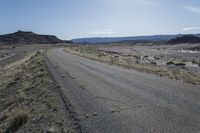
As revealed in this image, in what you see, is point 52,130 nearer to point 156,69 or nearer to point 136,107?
point 136,107

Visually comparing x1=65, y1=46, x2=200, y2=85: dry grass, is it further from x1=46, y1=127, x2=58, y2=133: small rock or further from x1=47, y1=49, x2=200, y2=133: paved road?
x1=46, y1=127, x2=58, y2=133: small rock

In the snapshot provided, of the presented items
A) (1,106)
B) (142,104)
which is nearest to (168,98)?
(142,104)

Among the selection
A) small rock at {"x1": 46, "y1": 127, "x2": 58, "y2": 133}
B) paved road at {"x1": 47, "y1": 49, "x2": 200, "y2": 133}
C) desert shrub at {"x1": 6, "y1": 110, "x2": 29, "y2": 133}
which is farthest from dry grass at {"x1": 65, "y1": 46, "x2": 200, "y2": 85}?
small rock at {"x1": 46, "y1": 127, "x2": 58, "y2": 133}

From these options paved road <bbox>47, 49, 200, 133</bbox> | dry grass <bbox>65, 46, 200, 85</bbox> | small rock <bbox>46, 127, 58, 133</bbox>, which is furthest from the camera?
dry grass <bbox>65, 46, 200, 85</bbox>

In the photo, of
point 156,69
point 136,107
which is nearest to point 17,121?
point 136,107

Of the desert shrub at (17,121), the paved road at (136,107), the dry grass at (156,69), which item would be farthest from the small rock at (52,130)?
the dry grass at (156,69)

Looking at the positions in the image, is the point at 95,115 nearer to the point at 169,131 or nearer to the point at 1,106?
the point at 169,131

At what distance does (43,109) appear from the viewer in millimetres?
11688

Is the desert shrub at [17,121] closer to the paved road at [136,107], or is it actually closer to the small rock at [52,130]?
the small rock at [52,130]

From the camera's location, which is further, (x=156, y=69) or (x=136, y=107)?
(x=156, y=69)

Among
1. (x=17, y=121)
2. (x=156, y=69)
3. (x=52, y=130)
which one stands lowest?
(x=156, y=69)

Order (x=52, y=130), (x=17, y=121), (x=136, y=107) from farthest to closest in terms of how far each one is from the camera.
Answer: (x=136, y=107) → (x=17, y=121) → (x=52, y=130)

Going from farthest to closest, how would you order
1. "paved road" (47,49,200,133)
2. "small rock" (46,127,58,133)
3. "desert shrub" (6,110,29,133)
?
"desert shrub" (6,110,29,133)
"small rock" (46,127,58,133)
"paved road" (47,49,200,133)

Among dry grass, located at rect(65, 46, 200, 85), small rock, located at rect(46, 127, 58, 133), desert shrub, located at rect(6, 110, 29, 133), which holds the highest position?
small rock, located at rect(46, 127, 58, 133)
